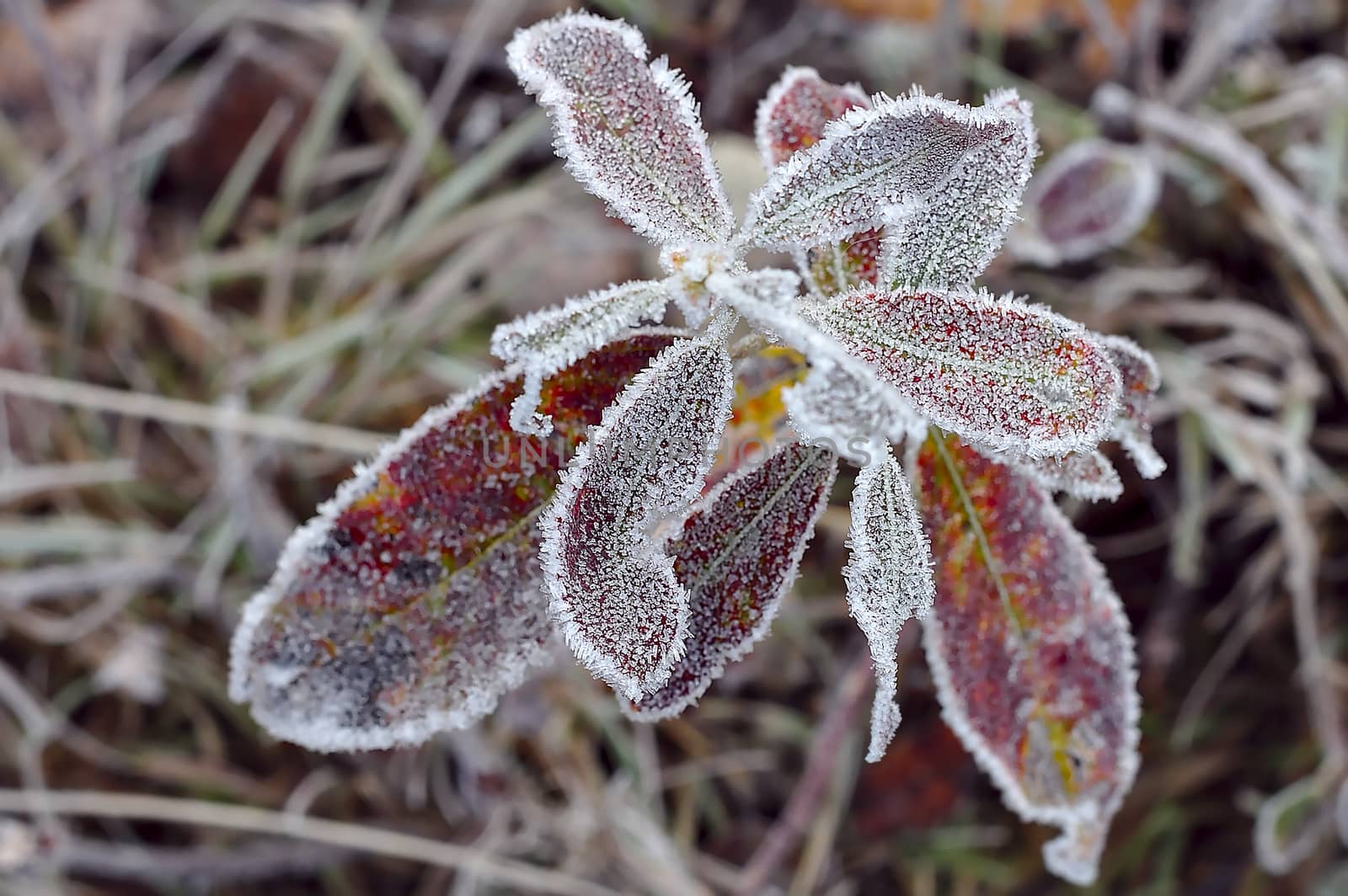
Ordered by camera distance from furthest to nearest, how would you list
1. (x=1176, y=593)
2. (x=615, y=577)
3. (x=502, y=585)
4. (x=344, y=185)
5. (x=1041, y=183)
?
(x=344, y=185)
(x=1176, y=593)
(x=1041, y=183)
(x=502, y=585)
(x=615, y=577)

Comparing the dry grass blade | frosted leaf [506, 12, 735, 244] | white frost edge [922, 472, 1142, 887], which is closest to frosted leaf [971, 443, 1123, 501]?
white frost edge [922, 472, 1142, 887]

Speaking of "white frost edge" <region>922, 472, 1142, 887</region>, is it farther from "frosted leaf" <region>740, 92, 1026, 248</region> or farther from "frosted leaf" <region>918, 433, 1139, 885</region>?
"frosted leaf" <region>740, 92, 1026, 248</region>

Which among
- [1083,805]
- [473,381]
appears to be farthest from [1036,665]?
[473,381]

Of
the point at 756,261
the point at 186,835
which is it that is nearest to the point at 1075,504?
the point at 756,261

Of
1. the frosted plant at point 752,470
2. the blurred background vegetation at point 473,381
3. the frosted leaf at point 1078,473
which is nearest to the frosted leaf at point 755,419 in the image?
the frosted plant at point 752,470

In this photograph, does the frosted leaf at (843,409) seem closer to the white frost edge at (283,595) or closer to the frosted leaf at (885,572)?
the frosted leaf at (885,572)

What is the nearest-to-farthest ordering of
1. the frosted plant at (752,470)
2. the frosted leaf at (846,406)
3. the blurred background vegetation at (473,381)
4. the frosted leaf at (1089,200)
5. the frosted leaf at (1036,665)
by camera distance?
the frosted leaf at (846,406)
the frosted plant at (752,470)
the frosted leaf at (1036,665)
the frosted leaf at (1089,200)
the blurred background vegetation at (473,381)

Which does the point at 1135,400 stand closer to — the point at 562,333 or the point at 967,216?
the point at 967,216

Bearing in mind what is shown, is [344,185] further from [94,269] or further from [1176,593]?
[1176,593]
